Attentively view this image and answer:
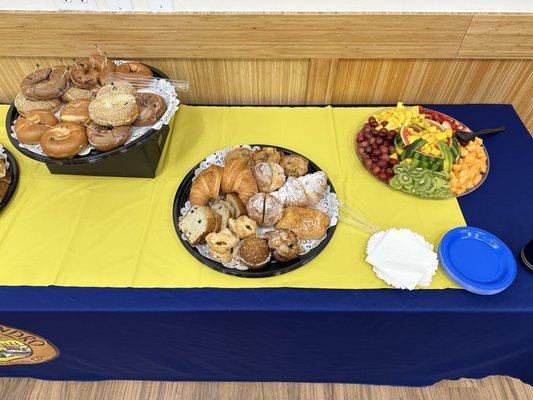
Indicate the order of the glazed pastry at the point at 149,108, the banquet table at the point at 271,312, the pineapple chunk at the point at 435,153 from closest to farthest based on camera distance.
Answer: the banquet table at the point at 271,312 → the glazed pastry at the point at 149,108 → the pineapple chunk at the point at 435,153

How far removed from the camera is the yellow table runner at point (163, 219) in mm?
1027

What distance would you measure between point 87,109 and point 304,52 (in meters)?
0.70

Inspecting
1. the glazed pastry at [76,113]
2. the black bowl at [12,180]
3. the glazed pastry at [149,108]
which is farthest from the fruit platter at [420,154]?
the black bowl at [12,180]

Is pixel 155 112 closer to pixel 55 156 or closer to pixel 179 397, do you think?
pixel 55 156

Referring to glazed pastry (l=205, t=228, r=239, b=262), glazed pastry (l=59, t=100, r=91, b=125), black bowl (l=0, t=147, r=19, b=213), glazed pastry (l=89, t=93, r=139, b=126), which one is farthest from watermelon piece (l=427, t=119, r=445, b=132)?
black bowl (l=0, t=147, r=19, b=213)

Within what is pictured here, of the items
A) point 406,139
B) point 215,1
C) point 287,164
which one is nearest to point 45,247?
point 287,164

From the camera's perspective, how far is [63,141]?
1.01 metres

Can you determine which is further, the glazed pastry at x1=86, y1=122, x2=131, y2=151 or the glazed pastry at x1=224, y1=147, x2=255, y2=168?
the glazed pastry at x1=224, y1=147, x2=255, y2=168

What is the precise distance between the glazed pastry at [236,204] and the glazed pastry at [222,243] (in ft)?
0.25

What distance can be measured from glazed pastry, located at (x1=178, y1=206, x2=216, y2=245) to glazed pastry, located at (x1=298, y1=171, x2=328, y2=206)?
0.26 m

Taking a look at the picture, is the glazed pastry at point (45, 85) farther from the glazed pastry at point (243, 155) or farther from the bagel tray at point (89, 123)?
the glazed pastry at point (243, 155)

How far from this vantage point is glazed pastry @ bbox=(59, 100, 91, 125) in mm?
1068

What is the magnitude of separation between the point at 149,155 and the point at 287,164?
39 cm

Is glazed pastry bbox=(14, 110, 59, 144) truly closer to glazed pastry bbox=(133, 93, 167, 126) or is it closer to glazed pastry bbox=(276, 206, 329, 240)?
glazed pastry bbox=(133, 93, 167, 126)
